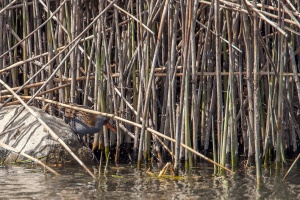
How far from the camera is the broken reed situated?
6441 millimetres

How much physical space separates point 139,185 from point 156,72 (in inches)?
66.2

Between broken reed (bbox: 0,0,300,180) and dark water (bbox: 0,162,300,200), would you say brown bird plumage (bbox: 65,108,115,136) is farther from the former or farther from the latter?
dark water (bbox: 0,162,300,200)

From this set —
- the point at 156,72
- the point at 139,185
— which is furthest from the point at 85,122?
the point at 139,185

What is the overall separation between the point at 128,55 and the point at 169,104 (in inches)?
44.6

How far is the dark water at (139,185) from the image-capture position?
5582mm

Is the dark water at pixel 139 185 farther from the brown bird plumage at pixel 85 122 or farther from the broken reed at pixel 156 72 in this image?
the brown bird plumage at pixel 85 122

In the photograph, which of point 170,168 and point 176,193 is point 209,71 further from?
point 176,193

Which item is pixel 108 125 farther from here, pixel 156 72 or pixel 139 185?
pixel 139 185

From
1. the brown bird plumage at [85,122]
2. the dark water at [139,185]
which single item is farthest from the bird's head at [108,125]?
the dark water at [139,185]

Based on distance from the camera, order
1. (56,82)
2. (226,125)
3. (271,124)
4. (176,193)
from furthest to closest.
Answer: (56,82) < (271,124) < (226,125) < (176,193)

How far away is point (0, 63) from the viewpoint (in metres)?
7.79

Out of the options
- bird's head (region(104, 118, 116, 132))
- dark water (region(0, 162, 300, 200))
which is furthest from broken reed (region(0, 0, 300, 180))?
dark water (region(0, 162, 300, 200))

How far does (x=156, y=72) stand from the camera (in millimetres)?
7293

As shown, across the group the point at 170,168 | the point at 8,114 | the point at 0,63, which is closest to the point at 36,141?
the point at 8,114
